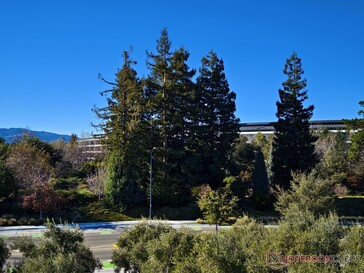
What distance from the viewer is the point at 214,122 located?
140 feet

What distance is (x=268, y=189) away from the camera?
1688 inches

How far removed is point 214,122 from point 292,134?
9671 mm

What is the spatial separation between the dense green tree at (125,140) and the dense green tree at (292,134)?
16.7m

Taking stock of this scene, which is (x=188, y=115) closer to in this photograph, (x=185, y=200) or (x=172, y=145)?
(x=172, y=145)

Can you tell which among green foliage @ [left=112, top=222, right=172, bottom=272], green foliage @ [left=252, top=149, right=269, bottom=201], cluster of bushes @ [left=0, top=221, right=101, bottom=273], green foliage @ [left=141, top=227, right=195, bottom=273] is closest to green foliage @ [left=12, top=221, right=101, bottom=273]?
cluster of bushes @ [left=0, top=221, right=101, bottom=273]

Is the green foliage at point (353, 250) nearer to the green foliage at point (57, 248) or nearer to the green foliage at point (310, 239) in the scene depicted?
the green foliage at point (310, 239)

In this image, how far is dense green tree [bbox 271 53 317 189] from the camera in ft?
138

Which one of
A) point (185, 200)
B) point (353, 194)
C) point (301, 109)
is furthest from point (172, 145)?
point (353, 194)

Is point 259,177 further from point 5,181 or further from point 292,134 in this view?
point 5,181

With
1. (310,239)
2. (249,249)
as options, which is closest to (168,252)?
(249,249)

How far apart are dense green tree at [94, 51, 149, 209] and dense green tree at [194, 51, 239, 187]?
6992 millimetres

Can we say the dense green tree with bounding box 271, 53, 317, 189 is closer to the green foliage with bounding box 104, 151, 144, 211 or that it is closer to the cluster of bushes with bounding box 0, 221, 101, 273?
the green foliage with bounding box 104, 151, 144, 211

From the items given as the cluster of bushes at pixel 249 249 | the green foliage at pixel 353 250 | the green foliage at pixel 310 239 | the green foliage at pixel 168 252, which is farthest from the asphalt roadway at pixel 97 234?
the green foliage at pixel 353 250

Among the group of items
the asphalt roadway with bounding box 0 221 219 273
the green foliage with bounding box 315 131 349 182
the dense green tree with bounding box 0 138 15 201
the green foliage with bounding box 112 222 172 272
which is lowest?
the asphalt roadway with bounding box 0 221 219 273
